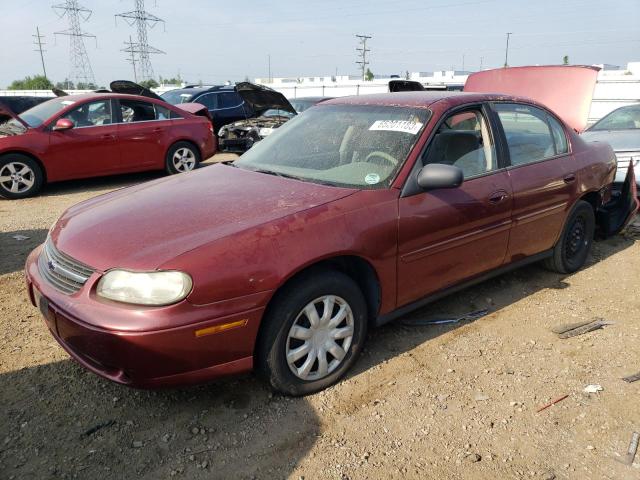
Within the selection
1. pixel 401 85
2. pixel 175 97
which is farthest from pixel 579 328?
pixel 175 97

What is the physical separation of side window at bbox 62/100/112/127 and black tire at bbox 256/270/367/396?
260 inches

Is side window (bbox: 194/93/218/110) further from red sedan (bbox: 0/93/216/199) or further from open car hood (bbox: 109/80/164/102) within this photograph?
red sedan (bbox: 0/93/216/199)

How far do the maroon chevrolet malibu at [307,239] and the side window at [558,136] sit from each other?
27mm

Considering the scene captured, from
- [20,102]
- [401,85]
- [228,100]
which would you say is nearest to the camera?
[401,85]

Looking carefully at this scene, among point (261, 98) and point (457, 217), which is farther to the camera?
point (261, 98)

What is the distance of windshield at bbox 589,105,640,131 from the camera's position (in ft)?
24.3

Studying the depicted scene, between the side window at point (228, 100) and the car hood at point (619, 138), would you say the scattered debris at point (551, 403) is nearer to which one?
the car hood at point (619, 138)

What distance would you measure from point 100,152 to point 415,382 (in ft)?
22.4

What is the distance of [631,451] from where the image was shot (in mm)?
2504

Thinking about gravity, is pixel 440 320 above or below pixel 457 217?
below

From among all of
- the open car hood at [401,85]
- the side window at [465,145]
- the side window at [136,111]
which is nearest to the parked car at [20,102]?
the side window at [136,111]

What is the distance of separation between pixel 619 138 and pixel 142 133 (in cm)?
710

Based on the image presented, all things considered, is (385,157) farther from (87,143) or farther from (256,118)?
(256,118)

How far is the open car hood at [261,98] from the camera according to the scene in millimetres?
9977
